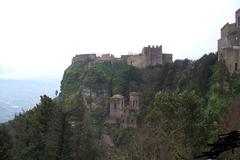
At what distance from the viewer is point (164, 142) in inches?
1174

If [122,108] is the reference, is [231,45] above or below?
above

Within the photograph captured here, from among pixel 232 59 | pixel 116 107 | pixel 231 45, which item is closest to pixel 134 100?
pixel 116 107

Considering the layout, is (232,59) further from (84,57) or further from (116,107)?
(84,57)

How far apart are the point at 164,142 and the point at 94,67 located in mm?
66932

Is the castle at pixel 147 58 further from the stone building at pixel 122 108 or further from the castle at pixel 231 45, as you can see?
the castle at pixel 231 45

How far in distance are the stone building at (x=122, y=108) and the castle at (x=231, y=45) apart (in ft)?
82.6

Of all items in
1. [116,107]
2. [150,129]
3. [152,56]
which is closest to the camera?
[150,129]

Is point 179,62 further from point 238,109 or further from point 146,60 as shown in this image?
point 238,109

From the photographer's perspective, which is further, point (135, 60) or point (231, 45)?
point (135, 60)

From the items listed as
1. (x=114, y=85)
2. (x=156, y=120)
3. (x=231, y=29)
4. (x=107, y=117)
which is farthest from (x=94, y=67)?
(x=156, y=120)

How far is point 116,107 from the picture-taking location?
84125 millimetres

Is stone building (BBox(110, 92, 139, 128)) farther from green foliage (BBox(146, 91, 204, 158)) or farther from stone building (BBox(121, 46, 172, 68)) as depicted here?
green foliage (BBox(146, 91, 204, 158))

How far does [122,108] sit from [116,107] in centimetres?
138

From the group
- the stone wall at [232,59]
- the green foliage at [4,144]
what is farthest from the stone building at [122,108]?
the green foliage at [4,144]
